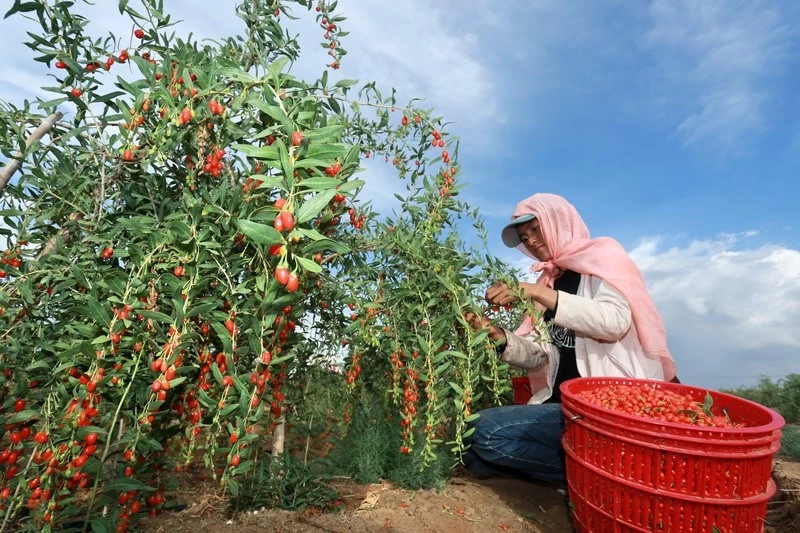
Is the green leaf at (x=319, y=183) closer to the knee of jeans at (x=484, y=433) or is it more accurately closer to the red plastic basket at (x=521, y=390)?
the knee of jeans at (x=484, y=433)

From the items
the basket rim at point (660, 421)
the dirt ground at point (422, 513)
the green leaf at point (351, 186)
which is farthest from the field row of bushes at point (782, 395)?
the green leaf at point (351, 186)

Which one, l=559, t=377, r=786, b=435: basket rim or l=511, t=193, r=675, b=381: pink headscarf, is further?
l=511, t=193, r=675, b=381: pink headscarf

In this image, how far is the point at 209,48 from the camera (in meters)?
A: 2.22

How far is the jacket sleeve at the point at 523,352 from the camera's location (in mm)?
3049

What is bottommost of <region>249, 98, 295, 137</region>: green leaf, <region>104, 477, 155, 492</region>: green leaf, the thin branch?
<region>104, 477, 155, 492</region>: green leaf

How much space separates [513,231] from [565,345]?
81 centimetres

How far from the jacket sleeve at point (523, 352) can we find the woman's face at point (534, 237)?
56 centimetres

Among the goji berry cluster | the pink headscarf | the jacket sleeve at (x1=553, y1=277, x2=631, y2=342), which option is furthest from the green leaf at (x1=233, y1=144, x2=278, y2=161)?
the pink headscarf

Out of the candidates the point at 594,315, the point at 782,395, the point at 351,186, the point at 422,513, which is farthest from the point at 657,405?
the point at 782,395

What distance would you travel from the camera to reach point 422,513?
7.70 feet

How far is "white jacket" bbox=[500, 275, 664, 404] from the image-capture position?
2760 mm

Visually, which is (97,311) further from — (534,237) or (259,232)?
(534,237)

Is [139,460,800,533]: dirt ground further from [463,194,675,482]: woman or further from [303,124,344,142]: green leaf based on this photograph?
[303,124,344,142]: green leaf

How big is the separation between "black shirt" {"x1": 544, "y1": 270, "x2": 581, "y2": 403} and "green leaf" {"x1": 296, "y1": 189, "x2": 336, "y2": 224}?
249 cm
